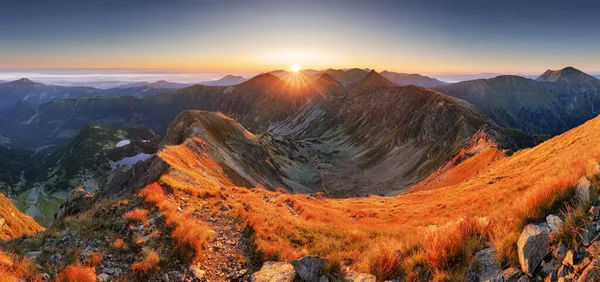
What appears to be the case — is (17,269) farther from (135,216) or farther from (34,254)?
(135,216)

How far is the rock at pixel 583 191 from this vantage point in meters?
7.64

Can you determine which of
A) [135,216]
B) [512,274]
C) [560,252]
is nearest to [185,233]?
[135,216]

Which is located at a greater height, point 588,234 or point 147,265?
point 588,234

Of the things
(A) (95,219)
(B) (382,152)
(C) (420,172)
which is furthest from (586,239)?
(B) (382,152)

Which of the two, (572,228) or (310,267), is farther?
(310,267)

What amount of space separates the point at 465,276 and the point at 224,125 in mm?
110259

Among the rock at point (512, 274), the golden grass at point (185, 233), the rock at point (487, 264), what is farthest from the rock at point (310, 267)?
the rock at point (512, 274)

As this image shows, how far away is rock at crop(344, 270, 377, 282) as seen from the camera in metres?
9.19

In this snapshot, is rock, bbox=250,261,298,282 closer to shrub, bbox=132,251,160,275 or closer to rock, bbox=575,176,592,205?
shrub, bbox=132,251,160,275

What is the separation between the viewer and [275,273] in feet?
37.8

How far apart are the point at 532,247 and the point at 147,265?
41.1 feet

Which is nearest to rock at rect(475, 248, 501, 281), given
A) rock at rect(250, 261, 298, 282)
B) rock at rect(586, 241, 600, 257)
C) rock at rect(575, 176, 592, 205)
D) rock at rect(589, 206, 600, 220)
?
rock at rect(586, 241, 600, 257)

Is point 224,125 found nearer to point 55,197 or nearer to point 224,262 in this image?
point 224,262

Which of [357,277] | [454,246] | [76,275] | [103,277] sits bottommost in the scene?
[103,277]
